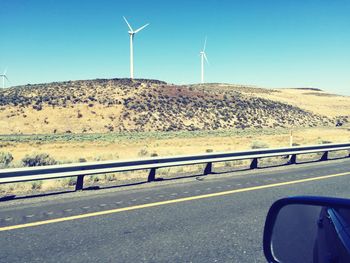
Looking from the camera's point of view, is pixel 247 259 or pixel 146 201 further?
pixel 146 201

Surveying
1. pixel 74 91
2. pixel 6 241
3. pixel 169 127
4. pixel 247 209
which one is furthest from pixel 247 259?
pixel 74 91

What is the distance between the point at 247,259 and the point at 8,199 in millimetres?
5534

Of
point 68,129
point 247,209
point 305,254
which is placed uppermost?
point 305,254

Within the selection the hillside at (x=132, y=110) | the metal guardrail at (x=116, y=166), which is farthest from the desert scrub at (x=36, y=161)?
the hillside at (x=132, y=110)

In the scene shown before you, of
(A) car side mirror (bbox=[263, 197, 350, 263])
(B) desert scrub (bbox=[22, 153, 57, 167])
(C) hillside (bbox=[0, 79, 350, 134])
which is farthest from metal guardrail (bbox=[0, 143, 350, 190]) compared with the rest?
(C) hillside (bbox=[0, 79, 350, 134])

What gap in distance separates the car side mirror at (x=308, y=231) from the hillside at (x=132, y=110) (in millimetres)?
51999

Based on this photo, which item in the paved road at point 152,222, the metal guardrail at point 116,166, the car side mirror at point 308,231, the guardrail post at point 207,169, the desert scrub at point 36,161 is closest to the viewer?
the car side mirror at point 308,231

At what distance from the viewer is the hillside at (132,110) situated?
2179 inches

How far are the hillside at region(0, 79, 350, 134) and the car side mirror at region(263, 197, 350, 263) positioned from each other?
2047 inches

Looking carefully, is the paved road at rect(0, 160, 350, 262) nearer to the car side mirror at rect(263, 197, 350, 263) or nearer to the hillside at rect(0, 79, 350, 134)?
the car side mirror at rect(263, 197, 350, 263)

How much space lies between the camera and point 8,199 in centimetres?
823

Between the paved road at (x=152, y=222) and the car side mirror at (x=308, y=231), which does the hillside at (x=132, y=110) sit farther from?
the car side mirror at (x=308, y=231)

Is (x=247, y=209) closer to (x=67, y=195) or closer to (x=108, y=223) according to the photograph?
(x=108, y=223)

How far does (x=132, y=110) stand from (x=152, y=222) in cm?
5558
